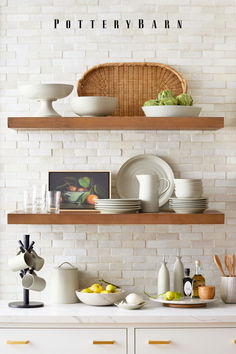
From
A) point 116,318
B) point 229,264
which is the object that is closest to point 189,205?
point 229,264

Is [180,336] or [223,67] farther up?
[223,67]

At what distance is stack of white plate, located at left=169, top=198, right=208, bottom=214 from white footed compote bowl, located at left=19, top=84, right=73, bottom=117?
787 mm

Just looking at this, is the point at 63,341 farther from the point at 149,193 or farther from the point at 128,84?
the point at 128,84

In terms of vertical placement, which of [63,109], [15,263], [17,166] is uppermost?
[63,109]

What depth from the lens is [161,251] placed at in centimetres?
329

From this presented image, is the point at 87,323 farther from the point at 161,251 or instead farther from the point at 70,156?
the point at 70,156

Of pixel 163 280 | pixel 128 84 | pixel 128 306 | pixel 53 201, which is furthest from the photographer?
pixel 128 84

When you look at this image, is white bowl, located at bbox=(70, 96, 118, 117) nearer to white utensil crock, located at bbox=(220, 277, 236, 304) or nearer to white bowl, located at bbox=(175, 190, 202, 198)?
white bowl, located at bbox=(175, 190, 202, 198)

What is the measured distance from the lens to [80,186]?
325 centimetres

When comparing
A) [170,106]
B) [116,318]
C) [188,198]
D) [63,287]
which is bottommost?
[116,318]

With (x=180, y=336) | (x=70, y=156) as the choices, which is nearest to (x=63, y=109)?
(x=70, y=156)

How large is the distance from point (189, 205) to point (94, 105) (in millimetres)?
722

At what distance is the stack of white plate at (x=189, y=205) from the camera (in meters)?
3.01

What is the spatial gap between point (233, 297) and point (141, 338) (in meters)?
0.60
